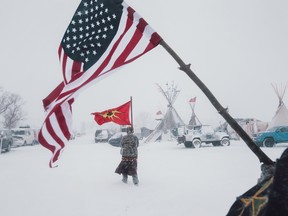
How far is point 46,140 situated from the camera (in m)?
2.98

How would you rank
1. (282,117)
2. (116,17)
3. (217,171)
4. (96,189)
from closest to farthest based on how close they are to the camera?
(116,17)
(96,189)
(217,171)
(282,117)

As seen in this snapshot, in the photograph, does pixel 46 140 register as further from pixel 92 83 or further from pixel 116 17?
pixel 116 17

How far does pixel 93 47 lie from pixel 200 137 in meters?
20.4

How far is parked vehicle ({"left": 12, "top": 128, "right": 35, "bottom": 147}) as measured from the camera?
82.9 feet

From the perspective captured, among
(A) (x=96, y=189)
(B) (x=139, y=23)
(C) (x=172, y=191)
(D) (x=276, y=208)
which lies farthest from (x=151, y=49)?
(A) (x=96, y=189)

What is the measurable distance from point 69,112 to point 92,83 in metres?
0.50

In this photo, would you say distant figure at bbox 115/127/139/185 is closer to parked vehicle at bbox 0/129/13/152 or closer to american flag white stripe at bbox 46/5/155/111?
american flag white stripe at bbox 46/5/155/111

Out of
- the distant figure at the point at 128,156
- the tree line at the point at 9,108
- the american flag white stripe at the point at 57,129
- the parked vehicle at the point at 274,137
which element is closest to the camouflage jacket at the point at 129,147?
the distant figure at the point at 128,156

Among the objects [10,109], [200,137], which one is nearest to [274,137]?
[200,137]

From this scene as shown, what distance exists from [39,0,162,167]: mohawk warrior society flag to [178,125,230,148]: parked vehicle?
1964cm

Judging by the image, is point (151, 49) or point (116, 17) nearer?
point (151, 49)

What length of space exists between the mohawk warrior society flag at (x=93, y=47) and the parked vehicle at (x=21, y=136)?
24.8 meters

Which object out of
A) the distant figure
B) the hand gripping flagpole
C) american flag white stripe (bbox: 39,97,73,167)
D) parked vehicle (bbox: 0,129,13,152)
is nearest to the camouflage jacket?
the distant figure

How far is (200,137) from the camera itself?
22.1 meters
